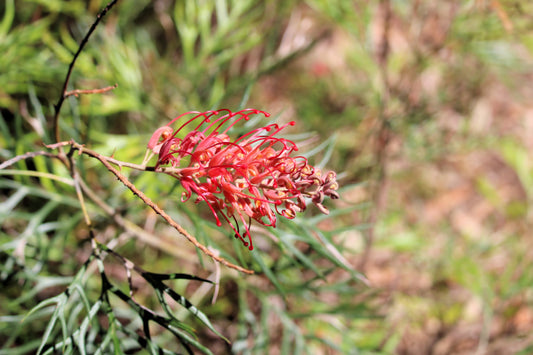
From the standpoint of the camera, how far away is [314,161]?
3.34ft

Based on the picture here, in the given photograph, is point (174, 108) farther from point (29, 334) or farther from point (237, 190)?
point (237, 190)

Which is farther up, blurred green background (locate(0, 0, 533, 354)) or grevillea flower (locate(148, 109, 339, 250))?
blurred green background (locate(0, 0, 533, 354))

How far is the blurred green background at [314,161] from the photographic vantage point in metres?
1.04

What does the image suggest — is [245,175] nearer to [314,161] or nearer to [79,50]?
[79,50]

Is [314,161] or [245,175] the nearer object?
[245,175]

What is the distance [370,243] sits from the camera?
146cm

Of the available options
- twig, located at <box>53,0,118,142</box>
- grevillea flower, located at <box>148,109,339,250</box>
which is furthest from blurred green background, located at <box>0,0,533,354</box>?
twig, located at <box>53,0,118,142</box>

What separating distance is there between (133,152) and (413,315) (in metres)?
1.31

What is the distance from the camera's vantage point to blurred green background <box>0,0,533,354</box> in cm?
104

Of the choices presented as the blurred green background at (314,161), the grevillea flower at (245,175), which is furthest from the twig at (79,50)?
the blurred green background at (314,161)

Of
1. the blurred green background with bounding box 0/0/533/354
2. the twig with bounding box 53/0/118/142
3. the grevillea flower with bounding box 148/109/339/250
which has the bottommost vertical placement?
the grevillea flower with bounding box 148/109/339/250

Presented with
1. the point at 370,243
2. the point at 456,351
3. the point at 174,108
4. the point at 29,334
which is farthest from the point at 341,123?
the point at 29,334

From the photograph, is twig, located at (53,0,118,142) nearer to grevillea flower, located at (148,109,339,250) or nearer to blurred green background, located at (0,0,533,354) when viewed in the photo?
grevillea flower, located at (148,109,339,250)

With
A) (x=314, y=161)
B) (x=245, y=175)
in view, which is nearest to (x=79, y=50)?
(x=245, y=175)
